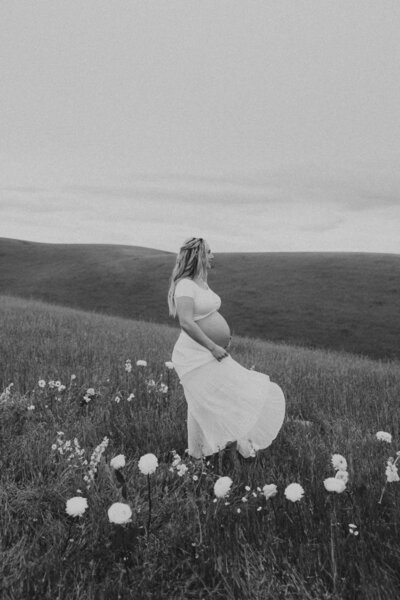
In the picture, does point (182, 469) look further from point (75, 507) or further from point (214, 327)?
point (214, 327)

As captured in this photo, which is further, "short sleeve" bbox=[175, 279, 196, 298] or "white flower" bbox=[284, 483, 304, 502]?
"short sleeve" bbox=[175, 279, 196, 298]

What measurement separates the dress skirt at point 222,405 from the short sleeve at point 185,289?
1.65 feet

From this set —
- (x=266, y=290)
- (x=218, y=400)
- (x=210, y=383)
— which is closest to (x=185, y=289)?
(x=210, y=383)

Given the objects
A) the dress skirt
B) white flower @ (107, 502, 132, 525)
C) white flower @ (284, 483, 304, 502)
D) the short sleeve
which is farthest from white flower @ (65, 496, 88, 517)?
the short sleeve

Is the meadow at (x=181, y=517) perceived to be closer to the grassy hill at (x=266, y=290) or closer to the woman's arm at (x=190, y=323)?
the woman's arm at (x=190, y=323)

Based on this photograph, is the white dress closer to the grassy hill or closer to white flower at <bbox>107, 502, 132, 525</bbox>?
white flower at <bbox>107, 502, 132, 525</bbox>

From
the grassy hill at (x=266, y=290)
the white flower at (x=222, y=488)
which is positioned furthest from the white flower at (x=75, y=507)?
the grassy hill at (x=266, y=290)

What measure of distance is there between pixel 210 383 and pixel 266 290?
3690 centimetres

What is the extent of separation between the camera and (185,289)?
15.9 ft

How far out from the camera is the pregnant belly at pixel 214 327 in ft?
16.5

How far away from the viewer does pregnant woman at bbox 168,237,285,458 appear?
15.6 ft

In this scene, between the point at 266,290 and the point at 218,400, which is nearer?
the point at 218,400

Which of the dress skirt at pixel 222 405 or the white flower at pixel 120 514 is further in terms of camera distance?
the dress skirt at pixel 222 405

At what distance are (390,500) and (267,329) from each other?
29.3m
